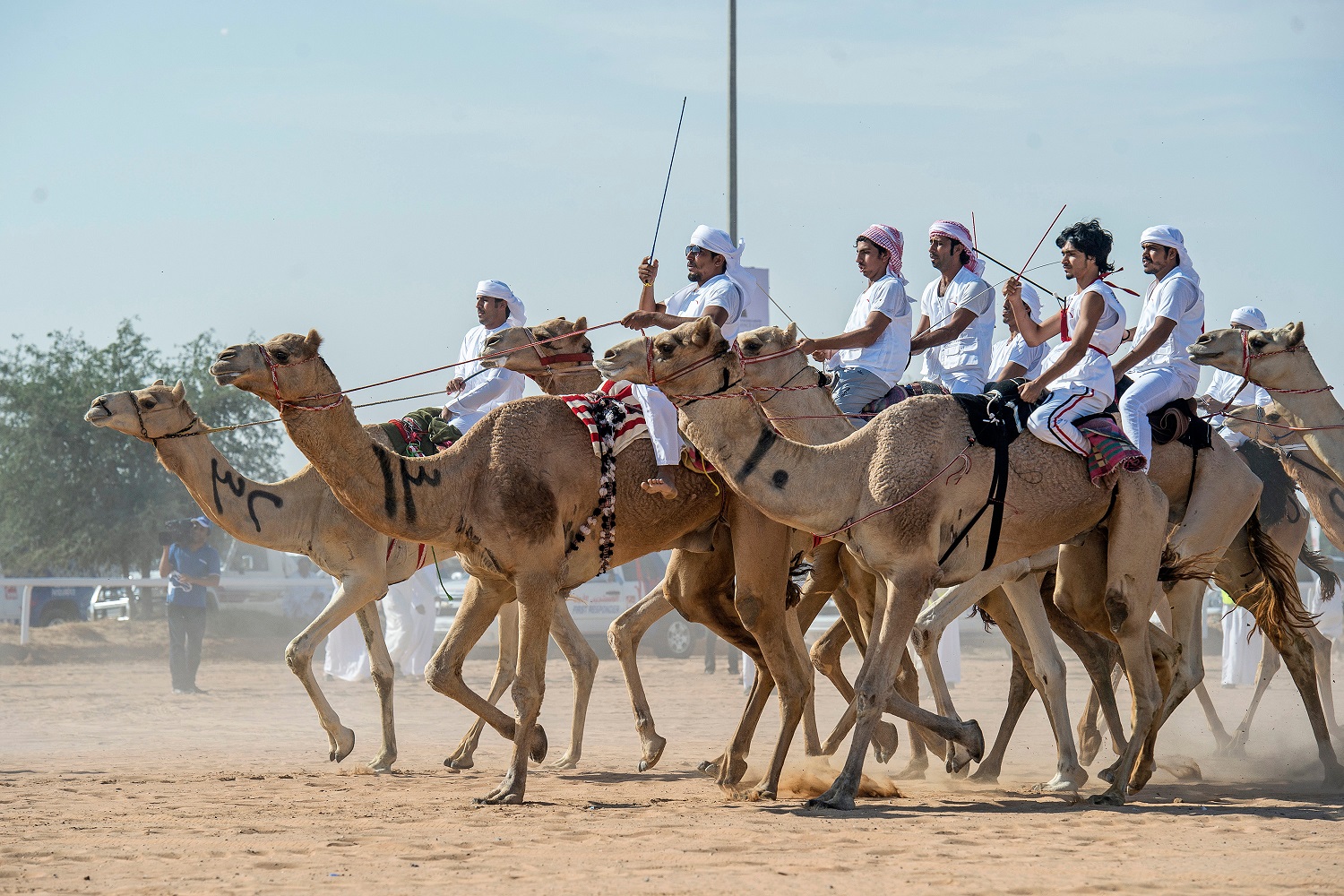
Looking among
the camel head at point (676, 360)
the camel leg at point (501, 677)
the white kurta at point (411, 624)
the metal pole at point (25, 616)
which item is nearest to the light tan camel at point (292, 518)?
the camel leg at point (501, 677)

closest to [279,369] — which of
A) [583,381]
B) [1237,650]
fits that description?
[583,381]

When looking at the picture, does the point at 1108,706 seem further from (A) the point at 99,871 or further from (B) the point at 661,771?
(A) the point at 99,871

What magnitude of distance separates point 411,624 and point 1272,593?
1154 cm

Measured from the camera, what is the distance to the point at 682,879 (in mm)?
6508

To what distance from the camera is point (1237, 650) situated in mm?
19594

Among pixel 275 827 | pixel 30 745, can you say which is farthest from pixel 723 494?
pixel 30 745

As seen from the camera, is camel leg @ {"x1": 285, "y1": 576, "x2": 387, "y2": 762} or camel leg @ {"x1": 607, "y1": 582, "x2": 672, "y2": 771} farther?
camel leg @ {"x1": 607, "y1": 582, "x2": 672, "y2": 771}

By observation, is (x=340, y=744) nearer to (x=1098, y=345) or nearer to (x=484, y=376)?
(x=484, y=376)

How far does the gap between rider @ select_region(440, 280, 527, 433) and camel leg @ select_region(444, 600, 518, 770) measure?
4.67ft

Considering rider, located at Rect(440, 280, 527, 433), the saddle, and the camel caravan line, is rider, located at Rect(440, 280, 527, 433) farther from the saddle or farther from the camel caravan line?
the saddle

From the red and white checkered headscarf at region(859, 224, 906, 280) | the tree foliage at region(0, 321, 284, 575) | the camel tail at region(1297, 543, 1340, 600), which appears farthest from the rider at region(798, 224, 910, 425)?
the tree foliage at region(0, 321, 284, 575)

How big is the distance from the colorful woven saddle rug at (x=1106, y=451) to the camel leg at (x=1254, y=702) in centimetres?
462

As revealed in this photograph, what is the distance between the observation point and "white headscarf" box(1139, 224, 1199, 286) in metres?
9.87

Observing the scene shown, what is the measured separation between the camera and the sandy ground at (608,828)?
6543 mm
